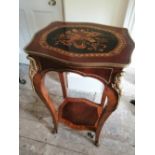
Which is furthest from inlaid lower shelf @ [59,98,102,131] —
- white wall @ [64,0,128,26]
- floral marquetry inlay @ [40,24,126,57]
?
white wall @ [64,0,128,26]

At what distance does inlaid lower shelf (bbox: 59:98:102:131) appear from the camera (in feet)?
3.67

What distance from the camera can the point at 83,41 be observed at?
81 cm

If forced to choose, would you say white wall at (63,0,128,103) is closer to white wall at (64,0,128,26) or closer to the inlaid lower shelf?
white wall at (64,0,128,26)

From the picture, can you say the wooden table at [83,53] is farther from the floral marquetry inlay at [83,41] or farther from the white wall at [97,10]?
the white wall at [97,10]

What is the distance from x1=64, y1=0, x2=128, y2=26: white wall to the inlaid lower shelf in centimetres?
74

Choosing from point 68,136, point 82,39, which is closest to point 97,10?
point 82,39

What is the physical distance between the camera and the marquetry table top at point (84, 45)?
68 cm

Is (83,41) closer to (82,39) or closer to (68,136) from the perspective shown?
(82,39)

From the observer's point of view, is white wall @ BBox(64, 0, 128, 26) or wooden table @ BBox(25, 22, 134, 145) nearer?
wooden table @ BBox(25, 22, 134, 145)

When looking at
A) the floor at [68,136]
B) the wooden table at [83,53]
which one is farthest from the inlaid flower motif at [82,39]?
the floor at [68,136]

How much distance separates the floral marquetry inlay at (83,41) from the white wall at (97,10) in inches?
14.8
